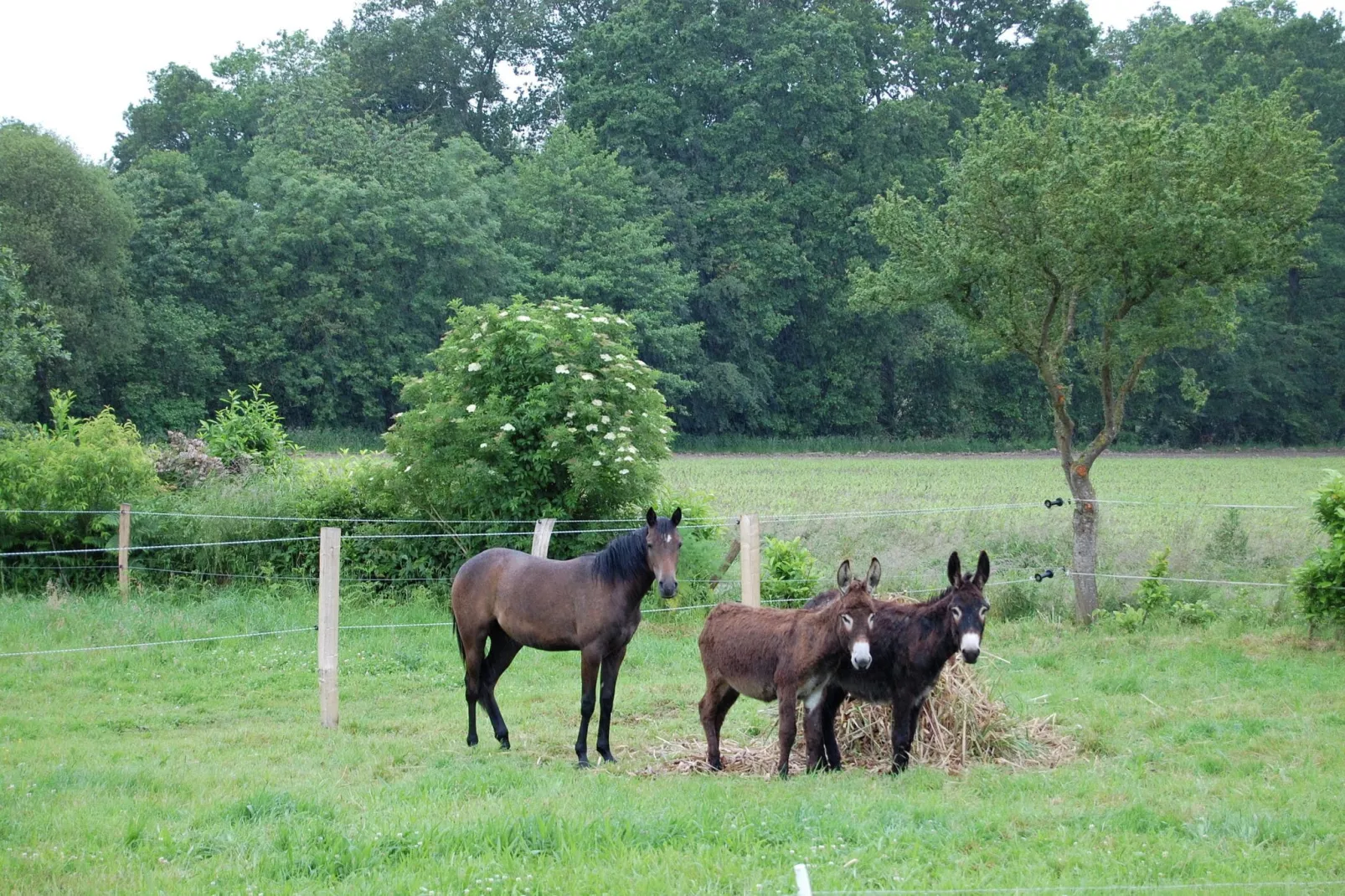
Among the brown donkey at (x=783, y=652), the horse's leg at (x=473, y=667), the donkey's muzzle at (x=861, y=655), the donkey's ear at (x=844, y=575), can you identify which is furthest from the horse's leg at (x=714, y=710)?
the horse's leg at (x=473, y=667)

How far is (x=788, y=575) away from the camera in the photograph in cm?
1520

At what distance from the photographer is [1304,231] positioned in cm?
5347

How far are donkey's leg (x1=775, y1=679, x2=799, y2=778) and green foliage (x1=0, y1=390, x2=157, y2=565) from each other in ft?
36.6

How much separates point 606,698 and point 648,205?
4875 cm

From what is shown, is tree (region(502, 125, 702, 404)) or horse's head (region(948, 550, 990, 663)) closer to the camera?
horse's head (region(948, 550, 990, 663))

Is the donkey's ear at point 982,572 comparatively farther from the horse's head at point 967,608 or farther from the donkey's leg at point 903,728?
the donkey's leg at point 903,728

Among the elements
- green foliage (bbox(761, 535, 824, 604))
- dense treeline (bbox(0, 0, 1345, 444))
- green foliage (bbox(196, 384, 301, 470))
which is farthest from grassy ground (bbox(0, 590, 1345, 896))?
dense treeline (bbox(0, 0, 1345, 444))

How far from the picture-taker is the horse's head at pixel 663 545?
878cm

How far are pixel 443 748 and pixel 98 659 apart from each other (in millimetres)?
5166

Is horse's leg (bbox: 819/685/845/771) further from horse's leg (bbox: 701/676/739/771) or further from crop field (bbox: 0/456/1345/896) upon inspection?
horse's leg (bbox: 701/676/739/771)

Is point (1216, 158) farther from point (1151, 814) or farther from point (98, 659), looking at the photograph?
point (98, 659)

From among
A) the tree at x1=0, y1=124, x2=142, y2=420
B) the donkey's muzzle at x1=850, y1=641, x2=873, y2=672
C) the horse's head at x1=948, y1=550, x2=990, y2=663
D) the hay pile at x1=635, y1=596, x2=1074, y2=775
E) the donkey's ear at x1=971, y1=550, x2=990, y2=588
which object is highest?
the tree at x1=0, y1=124, x2=142, y2=420

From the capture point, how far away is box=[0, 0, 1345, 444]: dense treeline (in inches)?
1791

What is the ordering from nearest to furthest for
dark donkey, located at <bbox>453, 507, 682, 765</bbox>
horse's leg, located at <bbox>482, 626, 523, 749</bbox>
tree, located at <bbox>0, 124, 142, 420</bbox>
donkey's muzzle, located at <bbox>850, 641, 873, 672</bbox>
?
donkey's muzzle, located at <bbox>850, 641, 873, 672</bbox>, dark donkey, located at <bbox>453, 507, 682, 765</bbox>, horse's leg, located at <bbox>482, 626, 523, 749</bbox>, tree, located at <bbox>0, 124, 142, 420</bbox>
